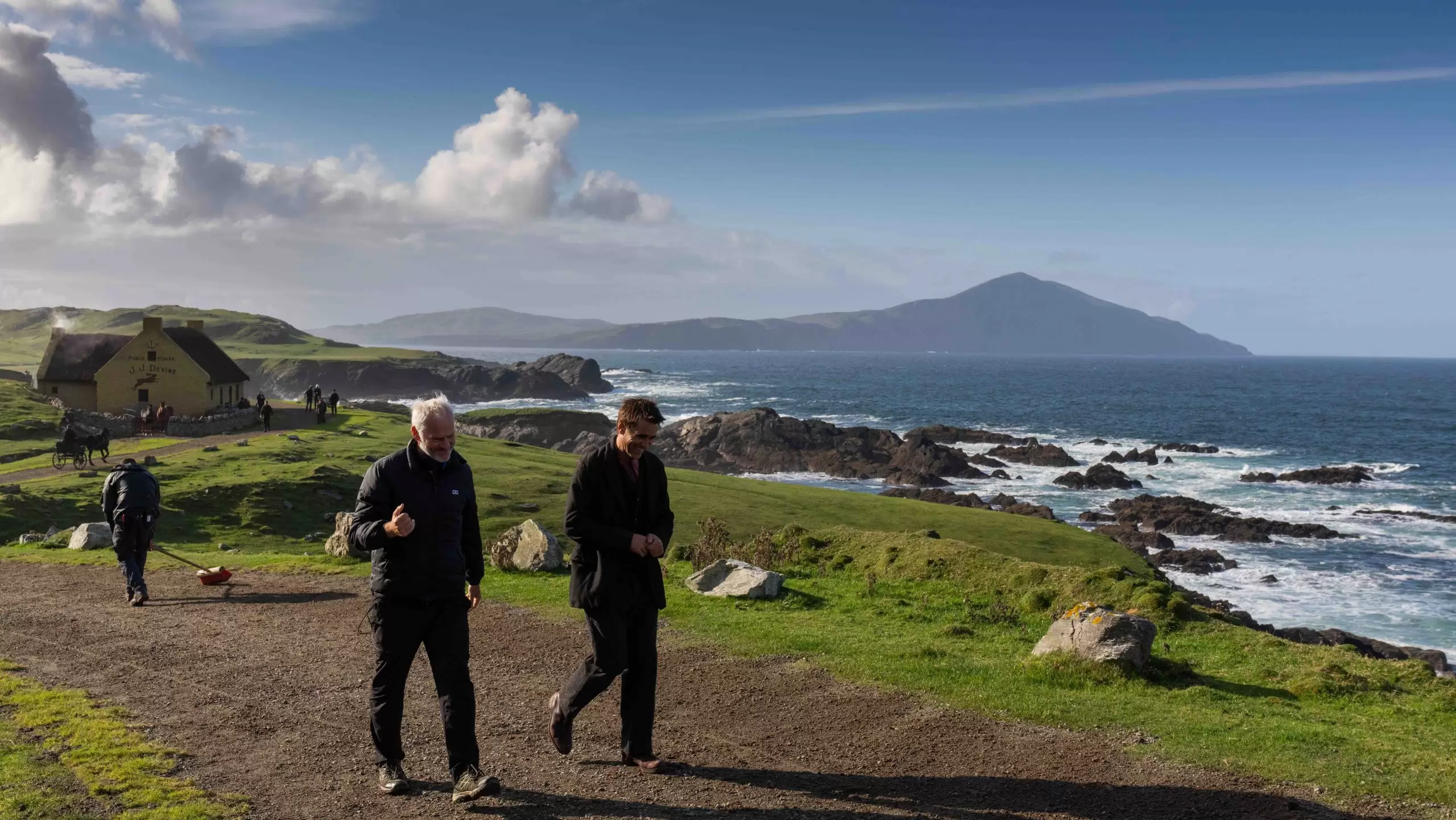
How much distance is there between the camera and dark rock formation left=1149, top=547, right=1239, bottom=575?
153ft

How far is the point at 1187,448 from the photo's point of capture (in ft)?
313

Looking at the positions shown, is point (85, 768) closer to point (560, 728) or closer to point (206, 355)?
point (560, 728)

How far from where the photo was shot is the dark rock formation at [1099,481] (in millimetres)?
Answer: 73125

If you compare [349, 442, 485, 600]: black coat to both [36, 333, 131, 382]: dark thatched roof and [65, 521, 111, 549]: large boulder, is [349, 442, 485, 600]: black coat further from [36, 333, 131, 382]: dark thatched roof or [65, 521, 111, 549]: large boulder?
[36, 333, 131, 382]: dark thatched roof

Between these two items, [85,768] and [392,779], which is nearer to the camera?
[392,779]

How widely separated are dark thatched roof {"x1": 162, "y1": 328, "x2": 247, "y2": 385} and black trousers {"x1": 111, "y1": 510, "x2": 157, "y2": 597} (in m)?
51.6

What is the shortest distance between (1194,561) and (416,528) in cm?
4683

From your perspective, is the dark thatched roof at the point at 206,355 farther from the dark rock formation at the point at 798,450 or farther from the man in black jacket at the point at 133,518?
the man in black jacket at the point at 133,518

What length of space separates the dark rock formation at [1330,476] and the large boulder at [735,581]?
240ft

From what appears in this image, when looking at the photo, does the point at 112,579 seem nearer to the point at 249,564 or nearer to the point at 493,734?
the point at 249,564

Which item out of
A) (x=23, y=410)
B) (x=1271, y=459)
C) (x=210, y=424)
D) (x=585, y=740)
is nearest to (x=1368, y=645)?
(x=585, y=740)

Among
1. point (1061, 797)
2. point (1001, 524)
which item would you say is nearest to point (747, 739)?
point (1061, 797)

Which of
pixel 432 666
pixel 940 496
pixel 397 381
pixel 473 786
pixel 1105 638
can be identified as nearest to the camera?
pixel 473 786

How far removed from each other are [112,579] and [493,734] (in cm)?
1273
